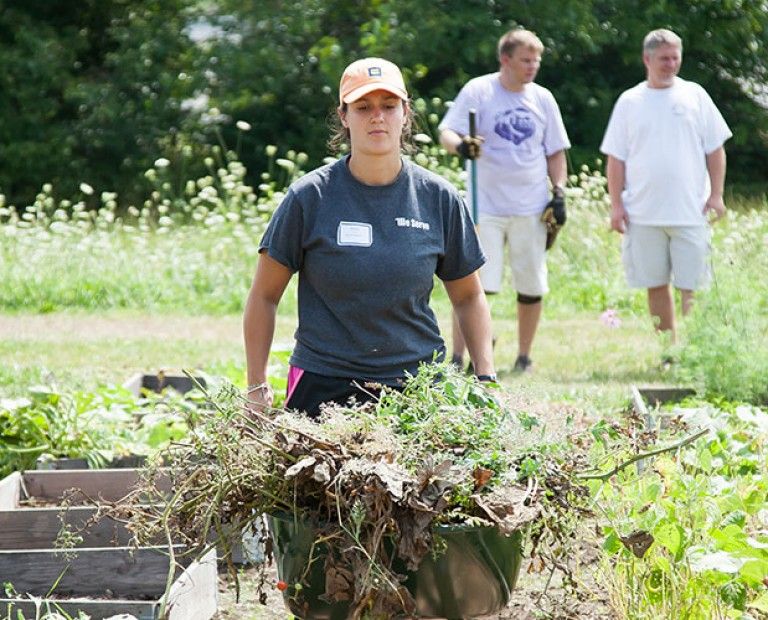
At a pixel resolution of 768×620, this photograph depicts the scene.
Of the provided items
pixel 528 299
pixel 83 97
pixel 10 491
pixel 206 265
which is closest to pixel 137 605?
pixel 10 491

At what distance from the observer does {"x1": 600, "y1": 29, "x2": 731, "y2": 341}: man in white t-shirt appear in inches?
334

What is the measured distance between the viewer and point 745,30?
786 inches

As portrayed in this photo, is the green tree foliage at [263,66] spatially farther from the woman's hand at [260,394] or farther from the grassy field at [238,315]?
the woman's hand at [260,394]

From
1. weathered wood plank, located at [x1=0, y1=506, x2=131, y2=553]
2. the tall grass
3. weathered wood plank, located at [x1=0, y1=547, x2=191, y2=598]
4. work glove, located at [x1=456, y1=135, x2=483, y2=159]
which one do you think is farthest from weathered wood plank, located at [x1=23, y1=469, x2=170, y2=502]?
the tall grass

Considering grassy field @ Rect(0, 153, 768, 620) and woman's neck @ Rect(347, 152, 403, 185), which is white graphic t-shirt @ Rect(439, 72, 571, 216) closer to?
grassy field @ Rect(0, 153, 768, 620)

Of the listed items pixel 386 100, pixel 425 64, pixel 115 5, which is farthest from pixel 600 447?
pixel 115 5

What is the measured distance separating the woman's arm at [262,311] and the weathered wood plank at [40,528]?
999 mm

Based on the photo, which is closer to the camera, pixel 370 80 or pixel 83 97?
pixel 370 80

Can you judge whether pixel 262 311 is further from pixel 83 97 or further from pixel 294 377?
pixel 83 97

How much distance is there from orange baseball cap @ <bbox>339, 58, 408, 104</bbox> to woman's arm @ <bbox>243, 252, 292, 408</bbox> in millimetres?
540

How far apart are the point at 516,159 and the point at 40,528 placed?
4415mm

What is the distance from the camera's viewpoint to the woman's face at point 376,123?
13.2 ft

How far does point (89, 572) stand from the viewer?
441cm

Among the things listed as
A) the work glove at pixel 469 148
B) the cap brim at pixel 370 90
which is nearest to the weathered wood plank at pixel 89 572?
the cap brim at pixel 370 90
